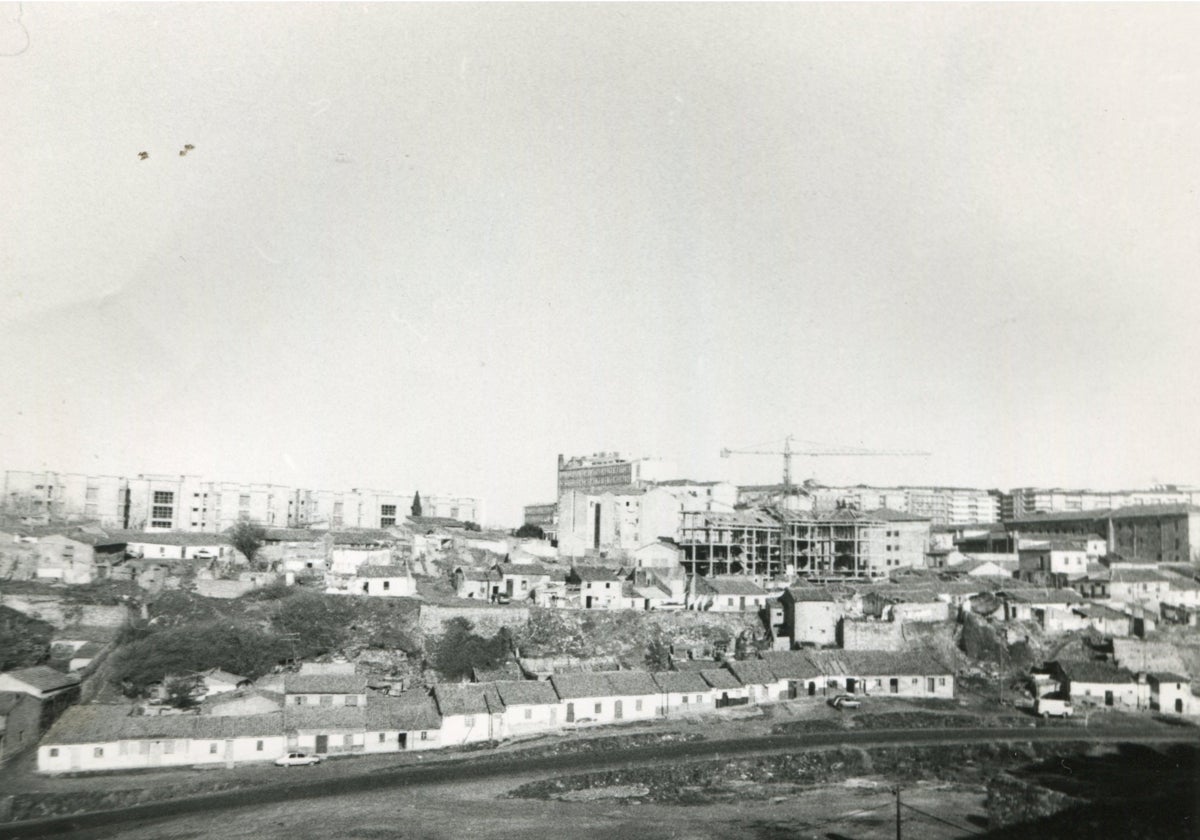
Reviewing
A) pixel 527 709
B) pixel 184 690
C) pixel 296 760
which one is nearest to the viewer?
pixel 296 760

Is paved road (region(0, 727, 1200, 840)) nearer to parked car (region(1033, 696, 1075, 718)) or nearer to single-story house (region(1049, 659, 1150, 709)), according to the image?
parked car (region(1033, 696, 1075, 718))

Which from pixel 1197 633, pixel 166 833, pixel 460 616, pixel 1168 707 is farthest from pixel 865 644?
pixel 166 833

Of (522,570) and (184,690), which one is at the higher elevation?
(522,570)

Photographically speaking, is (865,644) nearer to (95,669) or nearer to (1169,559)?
(1169,559)

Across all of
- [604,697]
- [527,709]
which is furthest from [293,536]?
[604,697]

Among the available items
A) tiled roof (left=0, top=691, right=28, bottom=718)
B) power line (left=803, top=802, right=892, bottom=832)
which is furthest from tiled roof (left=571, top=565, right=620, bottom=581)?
tiled roof (left=0, top=691, right=28, bottom=718)

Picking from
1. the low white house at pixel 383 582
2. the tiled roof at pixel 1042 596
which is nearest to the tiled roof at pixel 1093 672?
the tiled roof at pixel 1042 596

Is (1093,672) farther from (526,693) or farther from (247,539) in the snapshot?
(247,539)
